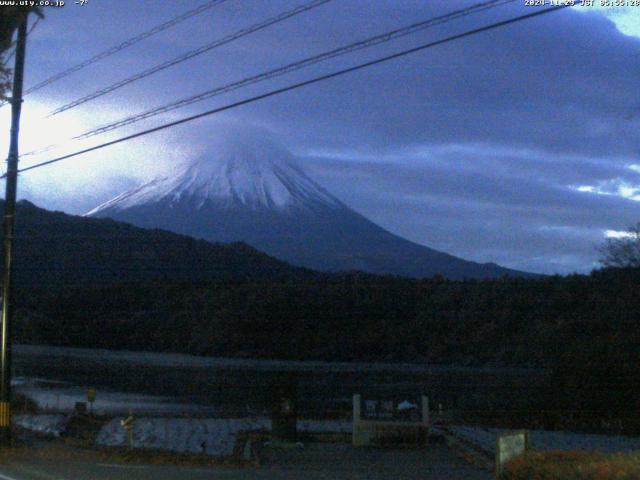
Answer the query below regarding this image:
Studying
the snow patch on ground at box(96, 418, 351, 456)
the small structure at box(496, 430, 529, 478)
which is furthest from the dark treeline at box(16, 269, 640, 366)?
the small structure at box(496, 430, 529, 478)

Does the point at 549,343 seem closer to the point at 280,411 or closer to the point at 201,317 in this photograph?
the point at 280,411

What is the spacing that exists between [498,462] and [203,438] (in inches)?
559

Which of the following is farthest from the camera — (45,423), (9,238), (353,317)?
(353,317)

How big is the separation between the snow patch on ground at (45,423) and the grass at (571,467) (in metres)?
16.6

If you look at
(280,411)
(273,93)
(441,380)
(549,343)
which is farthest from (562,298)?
(273,93)

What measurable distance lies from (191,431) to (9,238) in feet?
28.2

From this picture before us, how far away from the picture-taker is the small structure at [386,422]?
23797mm

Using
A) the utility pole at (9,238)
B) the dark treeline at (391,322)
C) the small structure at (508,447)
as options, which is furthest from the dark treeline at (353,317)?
the small structure at (508,447)

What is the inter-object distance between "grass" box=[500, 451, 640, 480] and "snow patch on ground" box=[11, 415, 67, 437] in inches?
652

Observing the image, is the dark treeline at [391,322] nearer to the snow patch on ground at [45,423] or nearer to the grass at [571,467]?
the snow patch on ground at [45,423]

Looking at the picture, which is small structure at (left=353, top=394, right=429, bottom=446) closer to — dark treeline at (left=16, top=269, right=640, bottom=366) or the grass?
dark treeline at (left=16, top=269, right=640, bottom=366)

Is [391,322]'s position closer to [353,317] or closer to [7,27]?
[353,317]

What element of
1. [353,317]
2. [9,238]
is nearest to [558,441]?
[9,238]

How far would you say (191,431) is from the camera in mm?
25625
